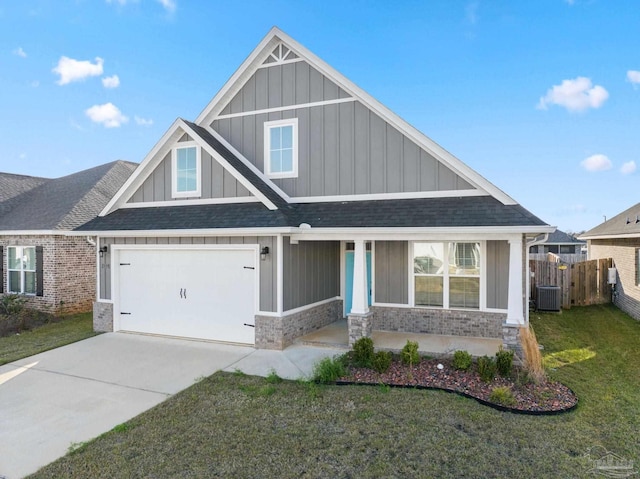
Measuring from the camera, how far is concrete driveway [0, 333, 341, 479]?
4984 millimetres

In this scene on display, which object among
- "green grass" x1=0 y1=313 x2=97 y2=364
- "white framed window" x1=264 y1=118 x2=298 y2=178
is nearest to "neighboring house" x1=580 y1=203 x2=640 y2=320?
"white framed window" x1=264 y1=118 x2=298 y2=178

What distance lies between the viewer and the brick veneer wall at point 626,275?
12.8 meters

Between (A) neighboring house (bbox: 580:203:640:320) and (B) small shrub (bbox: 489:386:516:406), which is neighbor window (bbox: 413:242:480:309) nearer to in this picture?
(B) small shrub (bbox: 489:386:516:406)

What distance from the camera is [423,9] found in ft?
47.0

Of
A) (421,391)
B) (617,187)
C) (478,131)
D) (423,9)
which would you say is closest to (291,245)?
(421,391)

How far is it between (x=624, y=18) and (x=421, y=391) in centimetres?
1364

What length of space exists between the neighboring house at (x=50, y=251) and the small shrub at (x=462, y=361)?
12.1 metres

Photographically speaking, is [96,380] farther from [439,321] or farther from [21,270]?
[21,270]

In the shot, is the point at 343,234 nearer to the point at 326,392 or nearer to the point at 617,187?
the point at 326,392

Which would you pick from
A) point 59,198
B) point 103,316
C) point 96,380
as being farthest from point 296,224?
point 59,198

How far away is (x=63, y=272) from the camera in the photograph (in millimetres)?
13484

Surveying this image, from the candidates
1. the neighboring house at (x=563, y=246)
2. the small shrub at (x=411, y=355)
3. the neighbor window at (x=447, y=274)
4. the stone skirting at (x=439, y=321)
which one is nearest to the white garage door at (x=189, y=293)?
the stone skirting at (x=439, y=321)

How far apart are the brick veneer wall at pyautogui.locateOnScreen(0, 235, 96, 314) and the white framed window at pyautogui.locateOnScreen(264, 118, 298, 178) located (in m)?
8.16

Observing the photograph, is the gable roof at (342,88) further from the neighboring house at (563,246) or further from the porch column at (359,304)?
the neighboring house at (563,246)
